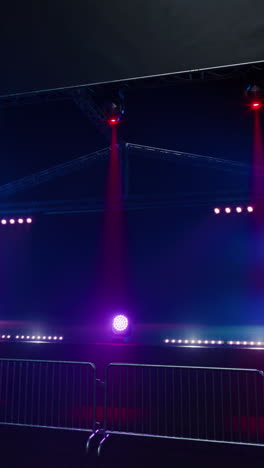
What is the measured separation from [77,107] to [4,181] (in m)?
2.45

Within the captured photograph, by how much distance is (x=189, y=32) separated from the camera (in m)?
2.06

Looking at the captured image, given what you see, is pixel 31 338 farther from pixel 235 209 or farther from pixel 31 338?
pixel 235 209

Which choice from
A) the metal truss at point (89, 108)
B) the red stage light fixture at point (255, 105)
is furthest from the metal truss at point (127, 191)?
the red stage light fixture at point (255, 105)

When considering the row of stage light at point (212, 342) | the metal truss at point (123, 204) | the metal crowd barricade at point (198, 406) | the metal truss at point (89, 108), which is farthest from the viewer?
the row of stage light at point (212, 342)

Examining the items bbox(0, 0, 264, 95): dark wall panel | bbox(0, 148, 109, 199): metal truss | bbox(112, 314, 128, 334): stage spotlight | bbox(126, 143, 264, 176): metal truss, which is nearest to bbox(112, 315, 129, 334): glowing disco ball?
bbox(112, 314, 128, 334): stage spotlight

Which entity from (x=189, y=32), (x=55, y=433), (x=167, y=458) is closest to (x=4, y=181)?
(x=55, y=433)

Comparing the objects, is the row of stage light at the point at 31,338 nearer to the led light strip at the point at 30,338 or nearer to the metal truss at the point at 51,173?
the led light strip at the point at 30,338

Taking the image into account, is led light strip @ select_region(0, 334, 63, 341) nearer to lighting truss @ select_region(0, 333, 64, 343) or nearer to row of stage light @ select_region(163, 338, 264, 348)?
lighting truss @ select_region(0, 333, 64, 343)

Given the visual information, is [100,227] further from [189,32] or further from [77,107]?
[189,32]

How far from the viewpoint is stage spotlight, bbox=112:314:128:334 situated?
6766 mm

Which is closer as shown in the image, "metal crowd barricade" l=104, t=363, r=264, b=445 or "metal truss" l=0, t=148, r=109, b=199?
"metal crowd barricade" l=104, t=363, r=264, b=445

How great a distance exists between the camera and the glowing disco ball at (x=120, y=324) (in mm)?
6772

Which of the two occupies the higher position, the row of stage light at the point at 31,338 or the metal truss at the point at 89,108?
the metal truss at the point at 89,108

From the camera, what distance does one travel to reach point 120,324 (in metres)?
6.83
